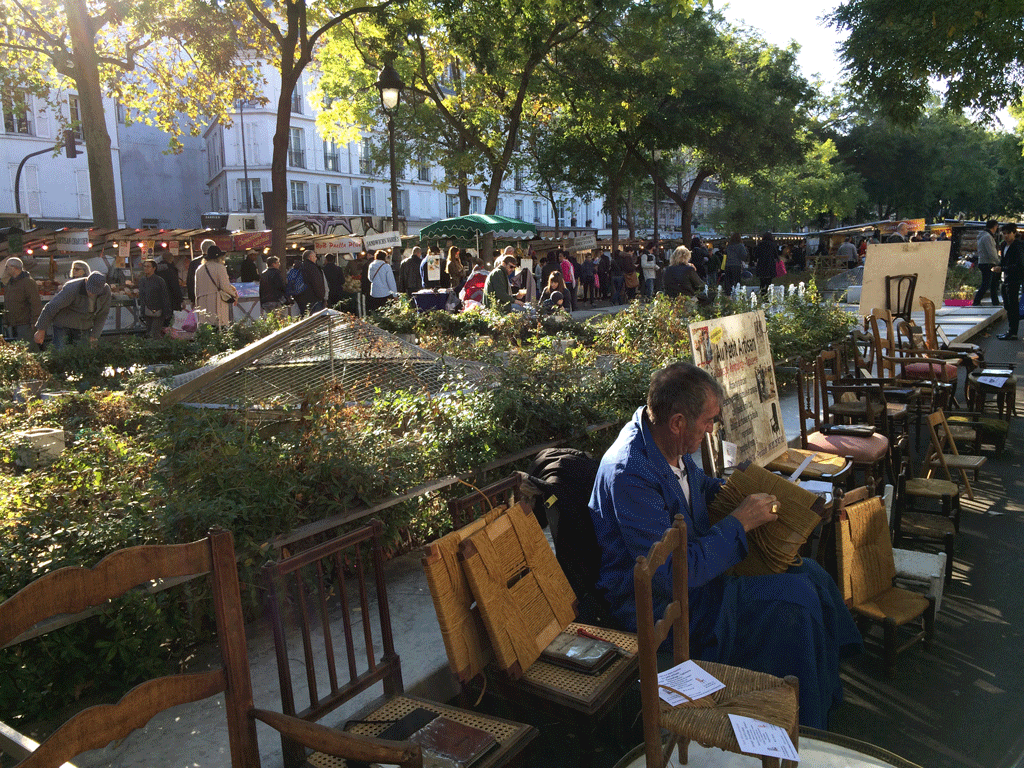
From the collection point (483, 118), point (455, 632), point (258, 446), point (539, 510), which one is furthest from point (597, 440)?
point (483, 118)

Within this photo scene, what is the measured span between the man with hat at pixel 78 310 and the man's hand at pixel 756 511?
8785 millimetres

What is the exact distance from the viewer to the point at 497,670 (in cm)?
285

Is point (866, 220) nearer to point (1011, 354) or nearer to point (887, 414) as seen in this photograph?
point (1011, 354)

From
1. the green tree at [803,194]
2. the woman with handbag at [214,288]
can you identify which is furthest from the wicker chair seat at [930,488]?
the green tree at [803,194]

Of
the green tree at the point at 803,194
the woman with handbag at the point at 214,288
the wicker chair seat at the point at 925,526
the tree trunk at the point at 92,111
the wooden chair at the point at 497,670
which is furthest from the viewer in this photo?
the green tree at the point at 803,194

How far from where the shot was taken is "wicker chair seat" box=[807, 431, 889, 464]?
5195 mm

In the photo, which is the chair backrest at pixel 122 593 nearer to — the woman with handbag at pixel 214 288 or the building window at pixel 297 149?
the woman with handbag at pixel 214 288

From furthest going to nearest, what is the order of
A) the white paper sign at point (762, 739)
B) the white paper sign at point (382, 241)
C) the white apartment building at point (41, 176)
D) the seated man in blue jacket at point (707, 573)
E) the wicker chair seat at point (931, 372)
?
the white apartment building at point (41, 176) < the white paper sign at point (382, 241) < the wicker chair seat at point (931, 372) < the seated man in blue jacket at point (707, 573) < the white paper sign at point (762, 739)

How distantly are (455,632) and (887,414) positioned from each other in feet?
16.1

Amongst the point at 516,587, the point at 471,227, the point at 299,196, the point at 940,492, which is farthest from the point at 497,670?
the point at 299,196

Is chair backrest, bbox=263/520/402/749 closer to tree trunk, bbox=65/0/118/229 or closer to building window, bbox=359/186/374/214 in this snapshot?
tree trunk, bbox=65/0/118/229

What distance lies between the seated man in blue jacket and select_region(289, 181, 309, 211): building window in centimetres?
4765

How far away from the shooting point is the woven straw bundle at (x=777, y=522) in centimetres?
318

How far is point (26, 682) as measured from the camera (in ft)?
9.38
